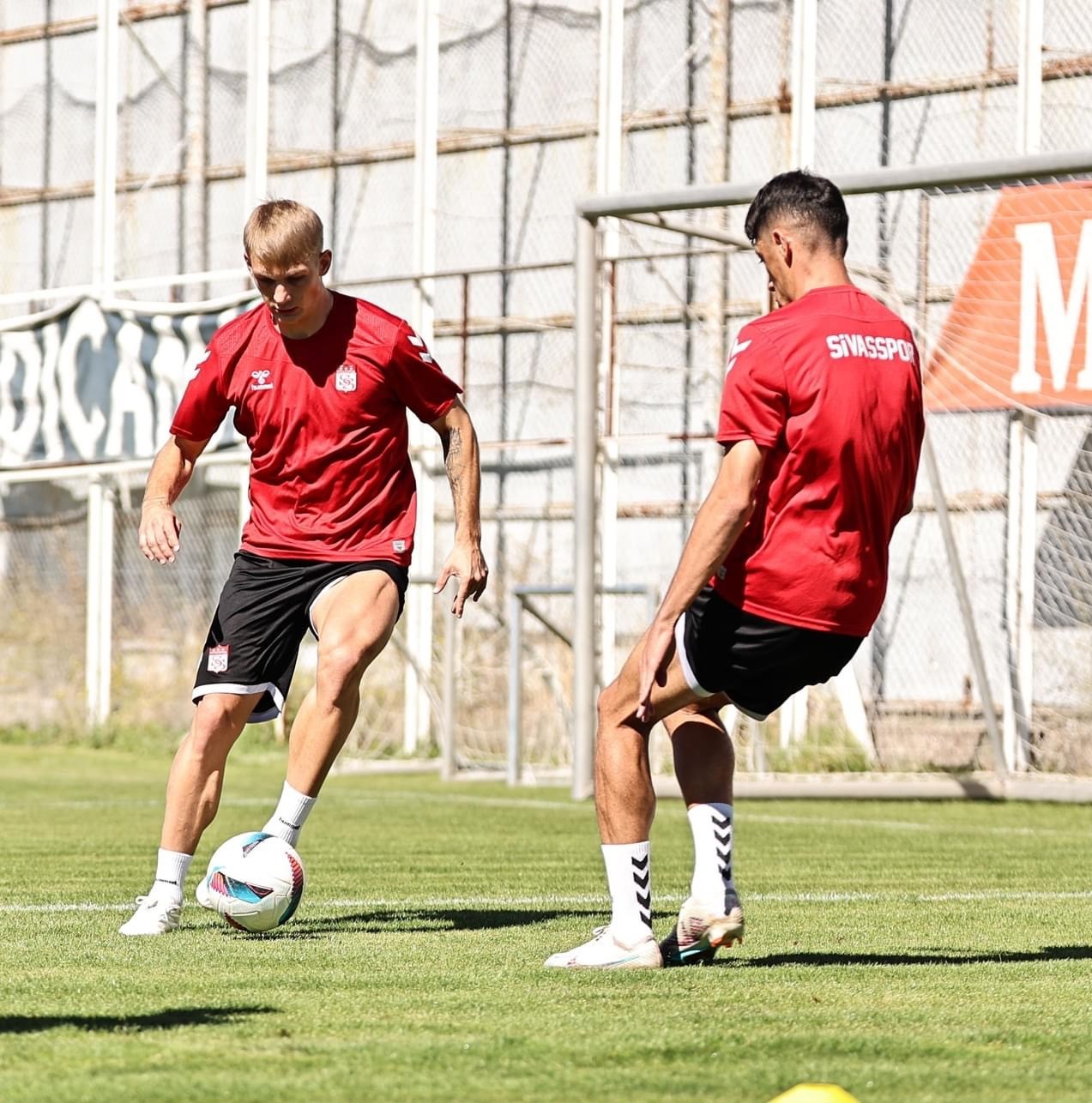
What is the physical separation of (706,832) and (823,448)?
1.01 metres

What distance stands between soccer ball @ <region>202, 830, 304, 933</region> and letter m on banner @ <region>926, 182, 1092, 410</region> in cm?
860

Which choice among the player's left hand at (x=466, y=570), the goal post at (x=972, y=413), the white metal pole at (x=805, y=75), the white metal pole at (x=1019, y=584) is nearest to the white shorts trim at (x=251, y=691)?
the player's left hand at (x=466, y=570)

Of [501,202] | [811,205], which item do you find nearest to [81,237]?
[501,202]

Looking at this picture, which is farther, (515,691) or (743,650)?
(515,691)

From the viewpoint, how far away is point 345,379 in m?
6.37

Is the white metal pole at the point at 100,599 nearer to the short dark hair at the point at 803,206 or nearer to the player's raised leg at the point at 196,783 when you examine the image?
the player's raised leg at the point at 196,783

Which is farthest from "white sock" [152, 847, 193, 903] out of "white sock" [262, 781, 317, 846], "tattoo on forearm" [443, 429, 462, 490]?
"tattoo on forearm" [443, 429, 462, 490]

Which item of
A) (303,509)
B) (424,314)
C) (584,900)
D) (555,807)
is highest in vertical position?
(424,314)

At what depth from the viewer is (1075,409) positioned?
13930 mm

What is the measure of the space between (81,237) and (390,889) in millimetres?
17549

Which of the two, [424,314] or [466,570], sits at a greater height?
[424,314]

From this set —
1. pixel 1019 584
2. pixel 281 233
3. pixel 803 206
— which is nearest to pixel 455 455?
pixel 281 233

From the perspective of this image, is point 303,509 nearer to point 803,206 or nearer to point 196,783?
point 196,783

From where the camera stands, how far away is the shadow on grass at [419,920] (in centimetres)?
618
